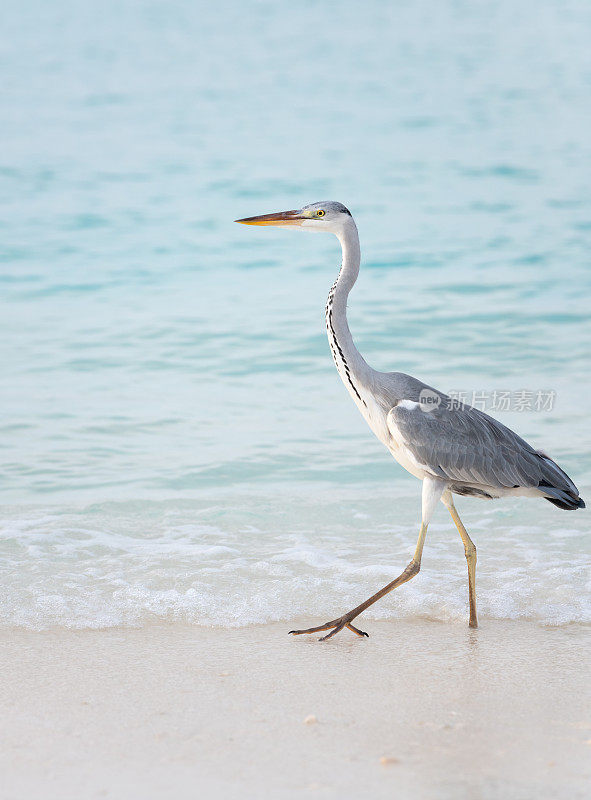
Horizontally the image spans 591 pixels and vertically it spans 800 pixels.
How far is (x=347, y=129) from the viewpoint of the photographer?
22875mm

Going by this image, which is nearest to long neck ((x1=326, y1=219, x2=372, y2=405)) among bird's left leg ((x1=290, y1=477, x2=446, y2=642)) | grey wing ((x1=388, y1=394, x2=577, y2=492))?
grey wing ((x1=388, y1=394, x2=577, y2=492))

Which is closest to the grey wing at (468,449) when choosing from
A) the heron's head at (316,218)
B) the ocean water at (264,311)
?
the ocean water at (264,311)

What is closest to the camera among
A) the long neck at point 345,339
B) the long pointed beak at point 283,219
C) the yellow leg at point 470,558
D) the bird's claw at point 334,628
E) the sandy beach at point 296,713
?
the sandy beach at point 296,713

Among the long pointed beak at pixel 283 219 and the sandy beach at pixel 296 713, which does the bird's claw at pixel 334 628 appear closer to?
the sandy beach at pixel 296 713

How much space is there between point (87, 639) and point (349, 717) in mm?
1181

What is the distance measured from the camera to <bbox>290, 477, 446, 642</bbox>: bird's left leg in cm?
387

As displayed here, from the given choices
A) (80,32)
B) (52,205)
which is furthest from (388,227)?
(80,32)

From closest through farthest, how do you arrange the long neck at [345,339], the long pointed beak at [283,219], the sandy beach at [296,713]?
the sandy beach at [296,713]
the long neck at [345,339]
the long pointed beak at [283,219]

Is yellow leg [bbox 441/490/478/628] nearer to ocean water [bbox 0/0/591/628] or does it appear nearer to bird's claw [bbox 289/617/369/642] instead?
ocean water [bbox 0/0/591/628]

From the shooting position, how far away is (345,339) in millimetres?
4215

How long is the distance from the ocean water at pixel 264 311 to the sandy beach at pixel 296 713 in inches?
12.2

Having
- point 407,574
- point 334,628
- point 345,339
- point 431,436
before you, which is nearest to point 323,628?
point 334,628

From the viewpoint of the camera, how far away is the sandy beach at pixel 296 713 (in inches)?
105

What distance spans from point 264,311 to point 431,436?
25.3 ft
